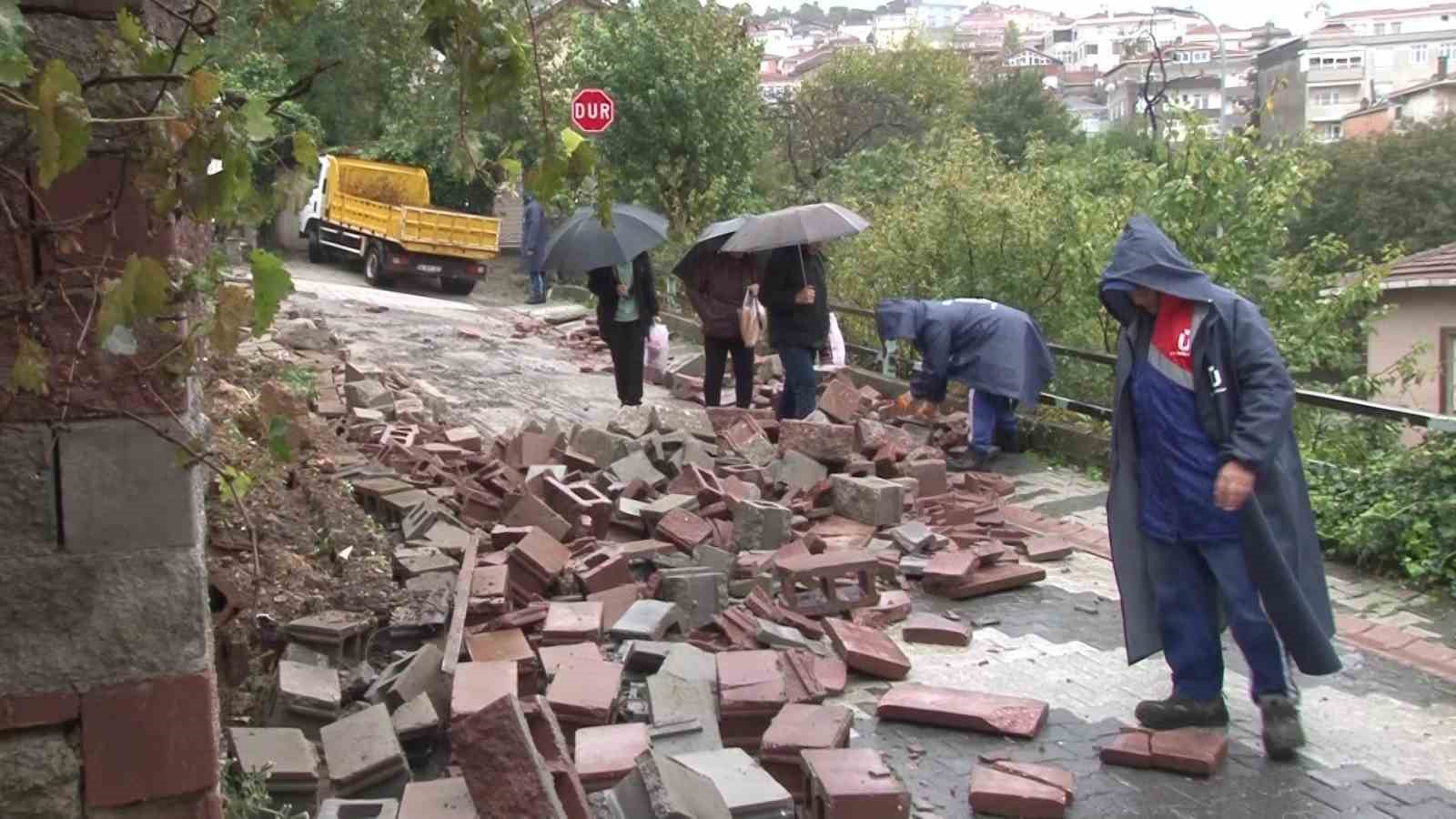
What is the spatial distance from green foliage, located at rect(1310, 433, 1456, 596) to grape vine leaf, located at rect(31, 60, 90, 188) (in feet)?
24.1

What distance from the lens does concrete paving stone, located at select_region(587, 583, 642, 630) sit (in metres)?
6.70

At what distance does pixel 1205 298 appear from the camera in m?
5.39

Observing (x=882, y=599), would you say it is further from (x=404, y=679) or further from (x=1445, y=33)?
(x=1445, y=33)

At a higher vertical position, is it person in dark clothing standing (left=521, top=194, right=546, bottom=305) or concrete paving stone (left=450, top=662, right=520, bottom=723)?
Answer: person in dark clothing standing (left=521, top=194, right=546, bottom=305)

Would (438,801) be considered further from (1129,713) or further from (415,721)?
(1129,713)

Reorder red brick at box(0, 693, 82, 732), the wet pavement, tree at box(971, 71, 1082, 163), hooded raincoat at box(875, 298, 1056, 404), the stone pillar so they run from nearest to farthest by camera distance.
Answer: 1. the stone pillar
2. red brick at box(0, 693, 82, 732)
3. the wet pavement
4. hooded raincoat at box(875, 298, 1056, 404)
5. tree at box(971, 71, 1082, 163)

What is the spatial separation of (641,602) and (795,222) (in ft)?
15.5

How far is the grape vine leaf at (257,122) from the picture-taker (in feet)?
9.27

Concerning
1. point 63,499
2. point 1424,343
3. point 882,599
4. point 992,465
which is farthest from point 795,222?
point 63,499

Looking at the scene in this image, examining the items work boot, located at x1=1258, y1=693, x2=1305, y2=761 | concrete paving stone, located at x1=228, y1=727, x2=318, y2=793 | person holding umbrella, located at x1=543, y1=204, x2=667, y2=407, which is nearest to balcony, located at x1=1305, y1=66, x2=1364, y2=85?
person holding umbrella, located at x1=543, y1=204, x2=667, y2=407

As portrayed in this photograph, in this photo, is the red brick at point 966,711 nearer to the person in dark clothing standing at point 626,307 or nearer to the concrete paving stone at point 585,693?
the concrete paving stone at point 585,693

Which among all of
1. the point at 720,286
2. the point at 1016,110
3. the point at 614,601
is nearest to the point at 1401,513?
the point at 614,601

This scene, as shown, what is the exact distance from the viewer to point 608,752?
4969mm

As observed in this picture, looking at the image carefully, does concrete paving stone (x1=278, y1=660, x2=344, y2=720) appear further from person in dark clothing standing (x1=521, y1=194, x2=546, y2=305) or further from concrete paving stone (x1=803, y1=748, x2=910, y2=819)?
person in dark clothing standing (x1=521, y1=194, x2=546, y2=305)
